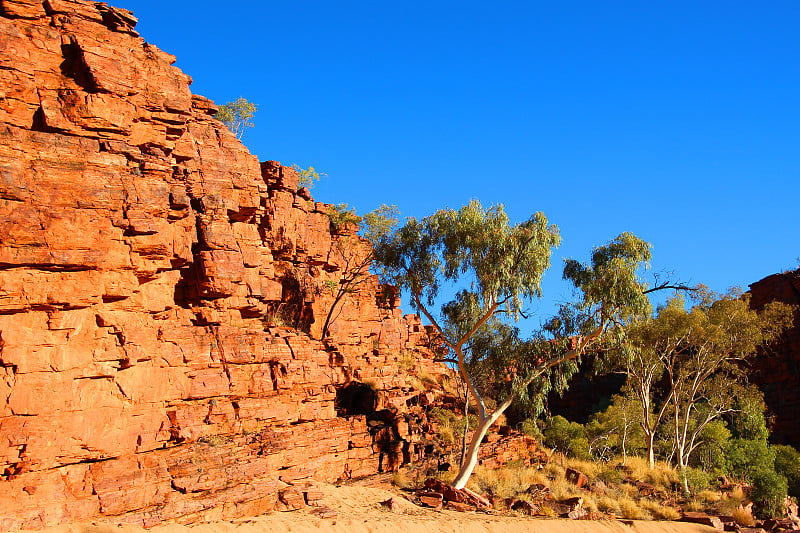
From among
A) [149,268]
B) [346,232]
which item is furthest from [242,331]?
[346,232]

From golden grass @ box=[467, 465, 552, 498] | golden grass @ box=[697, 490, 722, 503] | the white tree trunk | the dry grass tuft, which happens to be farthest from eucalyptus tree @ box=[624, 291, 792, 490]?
the white tree trunk

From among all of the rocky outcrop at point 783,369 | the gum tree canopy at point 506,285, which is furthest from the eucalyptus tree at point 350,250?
the rocky outcrop at point 783,369

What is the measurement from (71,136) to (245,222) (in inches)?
264

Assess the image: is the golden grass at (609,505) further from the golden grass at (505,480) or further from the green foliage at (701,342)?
the green foliage at (701,342)

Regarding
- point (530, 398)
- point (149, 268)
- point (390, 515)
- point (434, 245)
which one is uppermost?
point (434, 245)

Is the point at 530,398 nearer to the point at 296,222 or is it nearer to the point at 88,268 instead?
the point at 296,222

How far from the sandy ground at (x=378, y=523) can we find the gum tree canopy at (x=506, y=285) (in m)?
3.42

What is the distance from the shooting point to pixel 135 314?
19.7 meters

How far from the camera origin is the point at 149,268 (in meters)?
20.3

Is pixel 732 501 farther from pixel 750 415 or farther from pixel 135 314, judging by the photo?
pixel 135 314

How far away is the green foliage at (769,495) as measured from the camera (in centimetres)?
2681

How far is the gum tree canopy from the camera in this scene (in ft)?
83.9

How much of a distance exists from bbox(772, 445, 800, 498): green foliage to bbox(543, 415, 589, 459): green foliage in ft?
27.3

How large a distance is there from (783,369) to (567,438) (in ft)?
57.0
